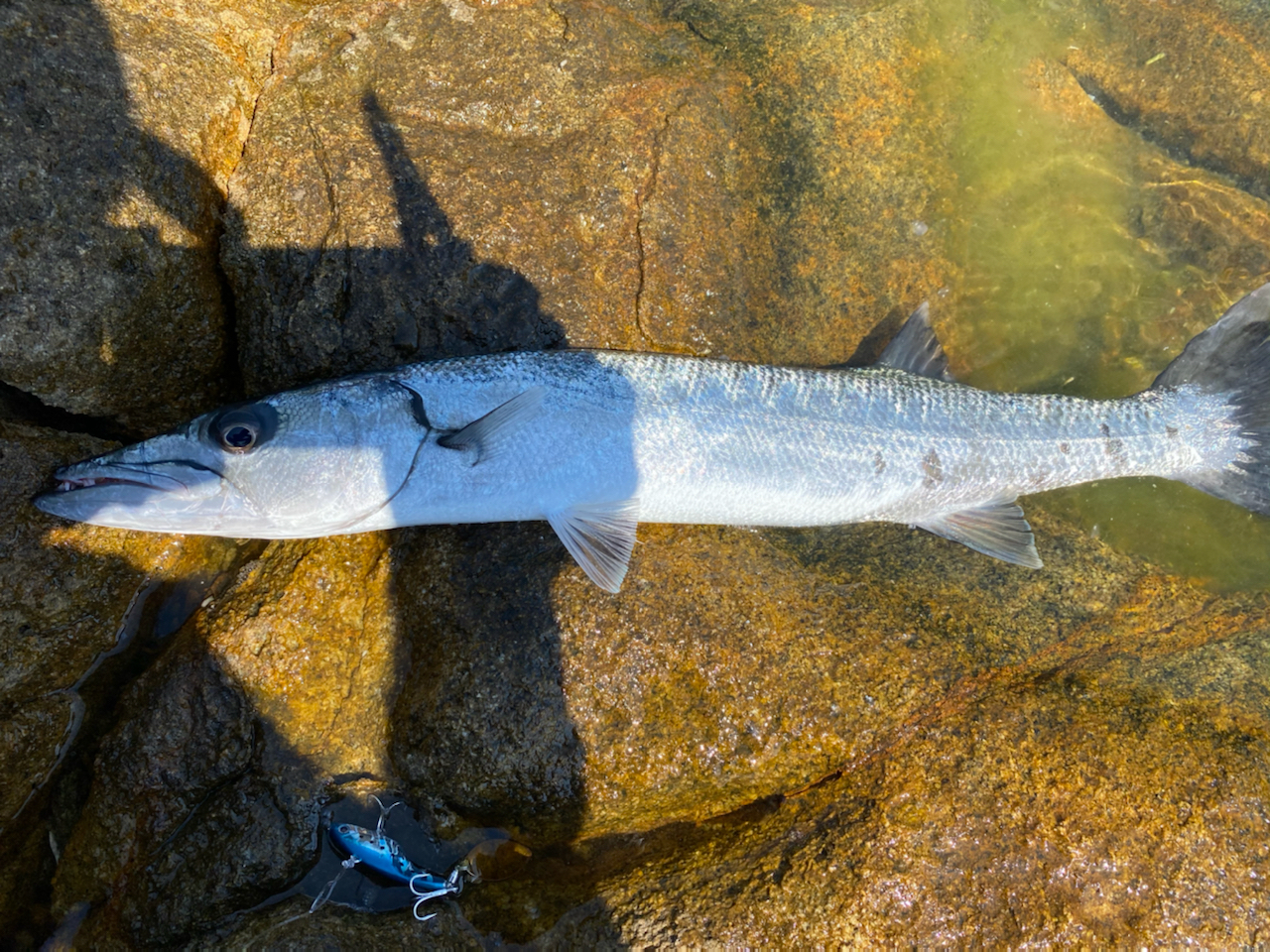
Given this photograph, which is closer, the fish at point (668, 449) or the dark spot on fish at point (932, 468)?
the fish at point (668, 449)

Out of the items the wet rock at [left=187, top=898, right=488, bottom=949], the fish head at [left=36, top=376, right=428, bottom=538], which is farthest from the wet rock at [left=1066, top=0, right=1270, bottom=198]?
the wet rock at [left=187, top=898, right=488, bottom=949]

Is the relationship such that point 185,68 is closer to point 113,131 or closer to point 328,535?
point 113,131

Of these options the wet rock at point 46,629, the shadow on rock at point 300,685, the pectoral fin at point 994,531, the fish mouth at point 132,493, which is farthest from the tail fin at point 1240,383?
the wet rock at point 46,629

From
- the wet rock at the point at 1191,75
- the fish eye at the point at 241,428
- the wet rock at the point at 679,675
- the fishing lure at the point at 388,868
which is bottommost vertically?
the fishing lure at the point at 388,868

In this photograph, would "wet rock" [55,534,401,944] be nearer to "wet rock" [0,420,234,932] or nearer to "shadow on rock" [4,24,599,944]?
"shadow on rock" [4,24,599,944]

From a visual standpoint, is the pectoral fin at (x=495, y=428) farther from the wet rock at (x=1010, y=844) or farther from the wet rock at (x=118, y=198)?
the wet rock at (x=1010, y=844)

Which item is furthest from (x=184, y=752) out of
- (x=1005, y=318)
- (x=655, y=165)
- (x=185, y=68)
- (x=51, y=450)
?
(x=1005, y=318)

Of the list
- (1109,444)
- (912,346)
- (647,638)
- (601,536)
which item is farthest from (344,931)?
(1109,444)
